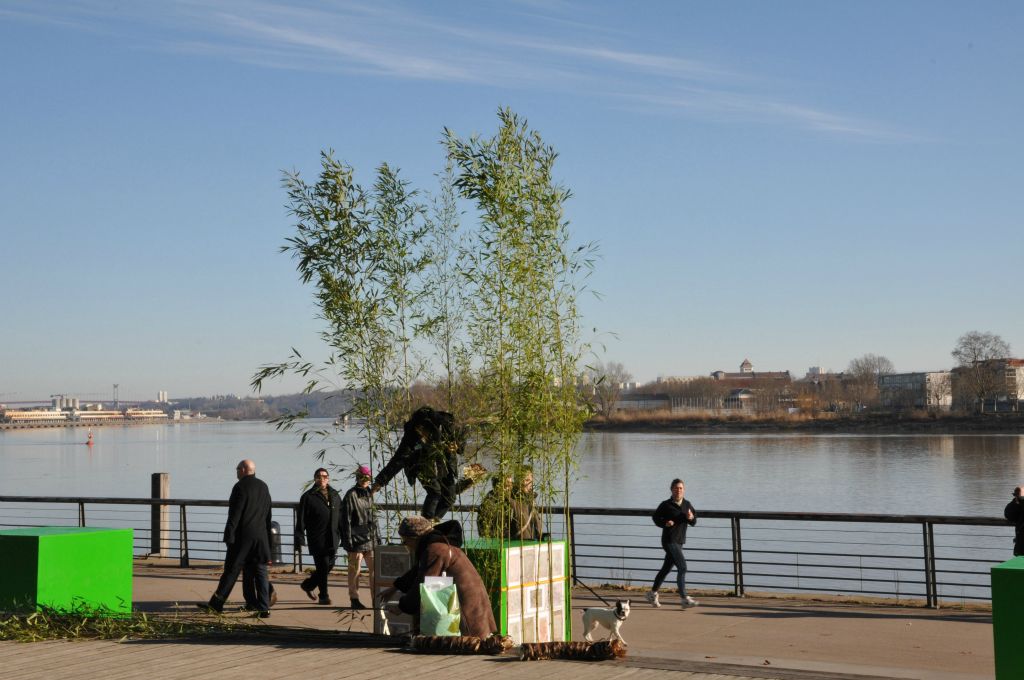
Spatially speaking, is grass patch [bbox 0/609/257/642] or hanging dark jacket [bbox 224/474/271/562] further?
hanging dark jacket [bbox 224/474/271/562]

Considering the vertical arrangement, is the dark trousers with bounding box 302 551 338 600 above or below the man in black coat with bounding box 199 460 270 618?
below

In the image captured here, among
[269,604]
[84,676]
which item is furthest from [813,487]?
[84,676]

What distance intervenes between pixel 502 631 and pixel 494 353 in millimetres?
2193

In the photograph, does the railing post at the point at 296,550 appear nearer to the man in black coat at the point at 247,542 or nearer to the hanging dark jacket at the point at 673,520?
the man in black coat at the point at 247,542

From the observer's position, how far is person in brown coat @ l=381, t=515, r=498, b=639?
7988 millimetres

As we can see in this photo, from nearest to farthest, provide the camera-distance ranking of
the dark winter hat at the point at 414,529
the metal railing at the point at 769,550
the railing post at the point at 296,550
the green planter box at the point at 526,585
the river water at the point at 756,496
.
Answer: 1. the dark winter hat at the point at 414,529
2. the green planter box at the point at 526,585
3. the metal railing at the point at 769,550
4. the railing post at the point at 296,550
5. the river water at the point at 756,496

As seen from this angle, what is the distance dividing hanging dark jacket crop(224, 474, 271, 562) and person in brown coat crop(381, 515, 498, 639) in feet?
9.82

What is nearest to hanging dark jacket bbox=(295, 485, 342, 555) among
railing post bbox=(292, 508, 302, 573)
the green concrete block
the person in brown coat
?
railing post bbox=(292, 508, 302, 573)

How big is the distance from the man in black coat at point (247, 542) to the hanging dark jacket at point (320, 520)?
1199mm

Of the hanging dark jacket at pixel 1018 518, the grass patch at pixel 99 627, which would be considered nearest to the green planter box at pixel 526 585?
the grass patch at pixel 99 627

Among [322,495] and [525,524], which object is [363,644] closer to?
[525,524]

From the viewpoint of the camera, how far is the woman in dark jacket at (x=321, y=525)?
39.8 ft

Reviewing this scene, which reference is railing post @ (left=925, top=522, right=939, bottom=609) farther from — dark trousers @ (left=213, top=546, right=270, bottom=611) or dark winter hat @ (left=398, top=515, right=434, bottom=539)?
dark trousers @ (left=213, top=546, right=270, bottom=611)

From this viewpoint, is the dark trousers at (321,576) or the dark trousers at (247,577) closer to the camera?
the dark trousers at (247,577)
